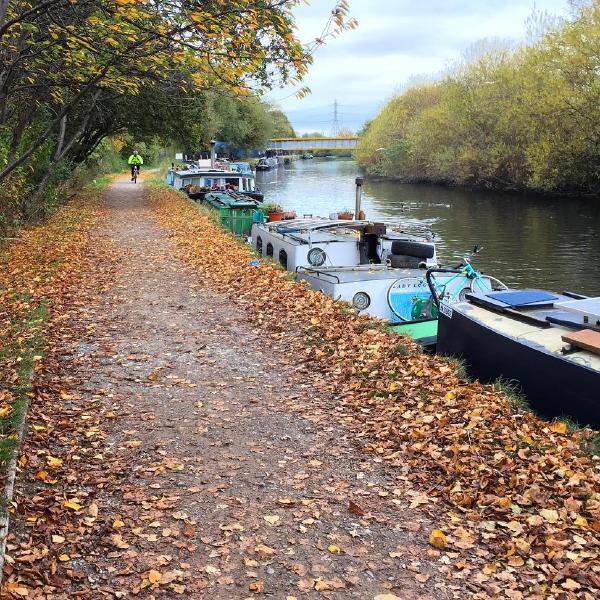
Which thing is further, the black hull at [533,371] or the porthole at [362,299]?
the porthole at [362,299]

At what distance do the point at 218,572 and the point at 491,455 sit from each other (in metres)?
2.64

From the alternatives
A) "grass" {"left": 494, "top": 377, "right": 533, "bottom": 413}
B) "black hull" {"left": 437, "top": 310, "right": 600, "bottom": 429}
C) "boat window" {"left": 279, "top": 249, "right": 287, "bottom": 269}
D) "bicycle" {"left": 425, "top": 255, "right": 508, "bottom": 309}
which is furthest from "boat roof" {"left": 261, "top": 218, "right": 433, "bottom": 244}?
"grass" {"left": 494, "top": 377, "right": 533, "bottom": 413}

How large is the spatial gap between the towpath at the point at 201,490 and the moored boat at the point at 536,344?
8.92 feet

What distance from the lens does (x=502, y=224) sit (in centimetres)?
3475

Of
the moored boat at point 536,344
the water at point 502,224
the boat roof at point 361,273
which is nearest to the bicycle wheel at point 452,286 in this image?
the boat roof at point 361,273

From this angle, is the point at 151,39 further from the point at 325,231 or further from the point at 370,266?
the point at 325,231

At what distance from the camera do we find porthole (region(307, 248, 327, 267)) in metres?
15.4

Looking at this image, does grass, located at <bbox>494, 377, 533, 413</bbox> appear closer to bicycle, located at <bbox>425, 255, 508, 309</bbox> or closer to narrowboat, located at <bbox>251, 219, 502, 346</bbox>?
narrowboat, located at <bbox>251, 219, 502, 346</bbox>

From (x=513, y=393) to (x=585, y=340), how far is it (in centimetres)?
100

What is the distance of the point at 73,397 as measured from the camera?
6.82 meters

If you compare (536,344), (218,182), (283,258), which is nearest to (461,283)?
(283,258)

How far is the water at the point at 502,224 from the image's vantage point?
23125mm

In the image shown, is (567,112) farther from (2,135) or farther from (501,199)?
(2,135)

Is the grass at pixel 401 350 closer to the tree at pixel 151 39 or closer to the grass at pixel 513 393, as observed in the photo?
the grass at pixel 513 393
